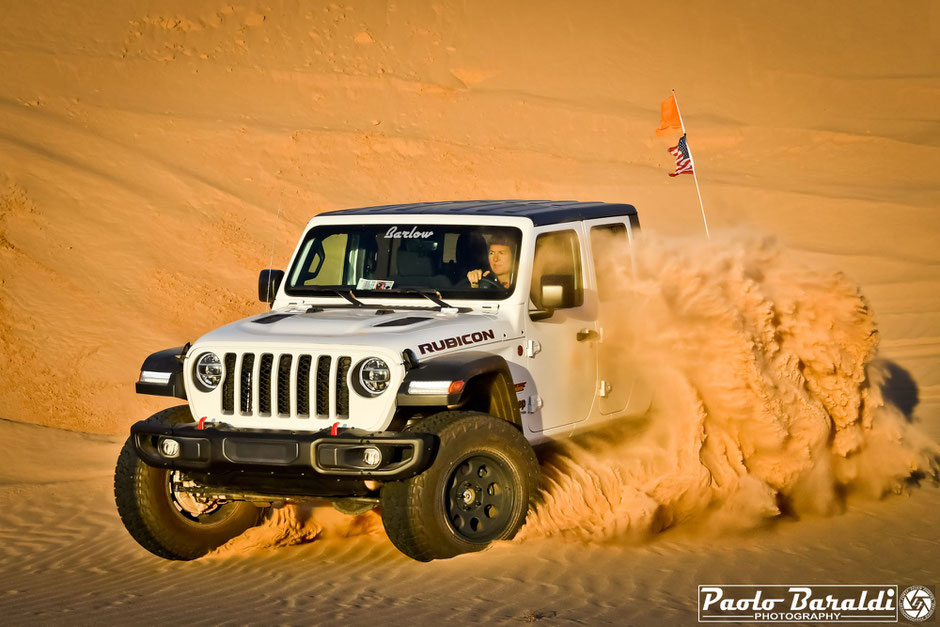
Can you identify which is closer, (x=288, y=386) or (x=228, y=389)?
(x=288, y=386)

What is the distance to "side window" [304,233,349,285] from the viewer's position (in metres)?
8.29

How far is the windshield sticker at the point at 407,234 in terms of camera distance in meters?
8.07

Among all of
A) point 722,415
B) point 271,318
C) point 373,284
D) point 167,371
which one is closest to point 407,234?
point 373,284

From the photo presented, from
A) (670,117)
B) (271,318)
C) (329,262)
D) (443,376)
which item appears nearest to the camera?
(443,376)

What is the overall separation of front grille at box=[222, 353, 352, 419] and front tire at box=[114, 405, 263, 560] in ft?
1.84

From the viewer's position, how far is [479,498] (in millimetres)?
6980

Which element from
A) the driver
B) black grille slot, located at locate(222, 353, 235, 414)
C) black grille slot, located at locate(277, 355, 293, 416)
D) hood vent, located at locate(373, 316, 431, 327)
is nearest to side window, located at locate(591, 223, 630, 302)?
the driver

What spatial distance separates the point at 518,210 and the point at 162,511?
2.79 meters

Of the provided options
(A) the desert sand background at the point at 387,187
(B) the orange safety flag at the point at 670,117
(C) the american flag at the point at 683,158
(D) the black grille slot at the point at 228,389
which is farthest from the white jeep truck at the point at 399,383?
(C) the american flag at the point at 683,158

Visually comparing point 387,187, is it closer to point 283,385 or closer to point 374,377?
point 283,385

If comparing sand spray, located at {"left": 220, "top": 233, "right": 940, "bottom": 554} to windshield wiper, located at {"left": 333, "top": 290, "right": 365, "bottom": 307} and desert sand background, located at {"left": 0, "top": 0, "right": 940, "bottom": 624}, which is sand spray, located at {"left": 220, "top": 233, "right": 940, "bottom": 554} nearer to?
desert sand background, located at {"left": 0, "top": 0, "right": 940, "bottom": 624}

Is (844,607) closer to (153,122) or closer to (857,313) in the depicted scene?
(857,313)

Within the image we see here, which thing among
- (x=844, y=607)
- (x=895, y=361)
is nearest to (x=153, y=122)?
(x=895, y=361)

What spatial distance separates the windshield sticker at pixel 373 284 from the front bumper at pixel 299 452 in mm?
1484
